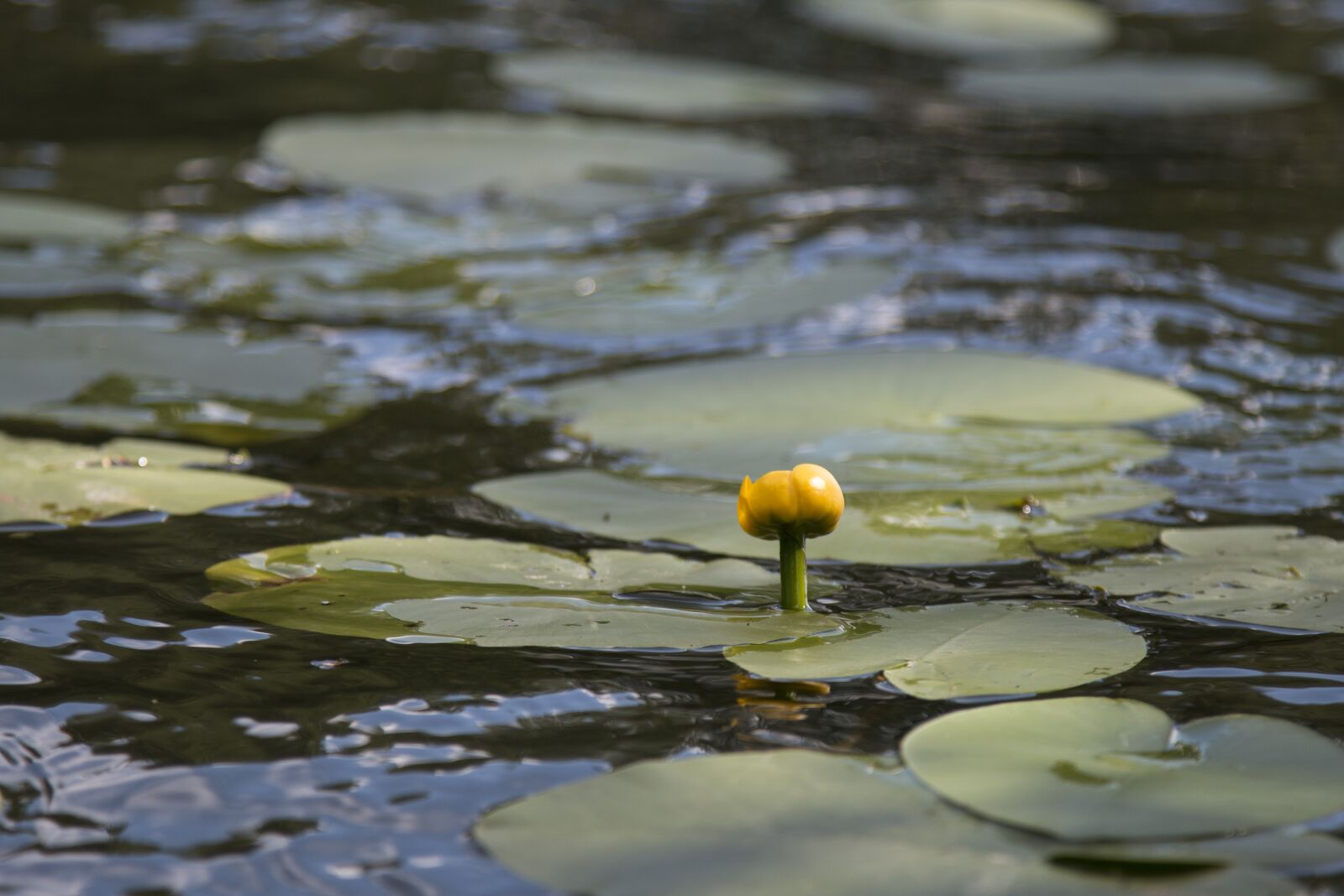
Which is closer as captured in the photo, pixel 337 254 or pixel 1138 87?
pixel 337 254

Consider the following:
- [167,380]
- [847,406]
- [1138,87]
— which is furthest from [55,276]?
[1138,87]

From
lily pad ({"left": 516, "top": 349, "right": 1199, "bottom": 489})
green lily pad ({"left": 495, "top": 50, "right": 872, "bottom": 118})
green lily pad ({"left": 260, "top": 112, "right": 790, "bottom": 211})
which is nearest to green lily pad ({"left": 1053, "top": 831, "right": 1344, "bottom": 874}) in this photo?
lily pad ({"left": 516, "top": 349, "right": 1199, "bottom": 489})

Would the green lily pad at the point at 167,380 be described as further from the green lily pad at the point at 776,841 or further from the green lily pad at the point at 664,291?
the green lily pad at the point at 776,841

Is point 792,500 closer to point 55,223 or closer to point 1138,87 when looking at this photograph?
point 55,223

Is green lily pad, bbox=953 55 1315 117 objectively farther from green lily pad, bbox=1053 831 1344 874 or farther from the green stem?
green lily pad, bbox=1053 831 1344 874

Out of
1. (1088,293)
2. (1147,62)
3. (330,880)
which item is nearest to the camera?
(330,880)

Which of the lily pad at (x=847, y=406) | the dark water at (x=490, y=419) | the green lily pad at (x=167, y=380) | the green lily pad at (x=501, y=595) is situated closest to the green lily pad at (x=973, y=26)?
the dark water at (x=490, y=419)

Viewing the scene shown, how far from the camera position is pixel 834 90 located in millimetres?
3773

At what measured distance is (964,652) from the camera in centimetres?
117

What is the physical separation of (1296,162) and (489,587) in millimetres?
2580

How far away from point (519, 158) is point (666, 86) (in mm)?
705

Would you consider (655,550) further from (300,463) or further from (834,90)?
(834,90)

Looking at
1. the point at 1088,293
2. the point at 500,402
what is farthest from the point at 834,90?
the point at 500,402

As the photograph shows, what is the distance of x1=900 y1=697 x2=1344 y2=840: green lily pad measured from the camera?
92cm
